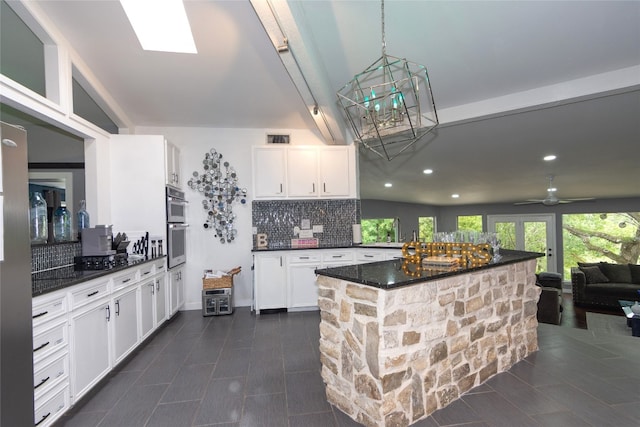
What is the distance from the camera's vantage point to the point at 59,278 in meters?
2.04

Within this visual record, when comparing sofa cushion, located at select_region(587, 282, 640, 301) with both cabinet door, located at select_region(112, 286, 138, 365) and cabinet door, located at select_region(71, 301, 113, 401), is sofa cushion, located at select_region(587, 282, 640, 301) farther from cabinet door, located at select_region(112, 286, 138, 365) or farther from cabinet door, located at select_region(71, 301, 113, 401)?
cabinet door, located at select_region(71, 301, 113, 401)

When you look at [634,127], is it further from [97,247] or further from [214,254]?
[97,247]

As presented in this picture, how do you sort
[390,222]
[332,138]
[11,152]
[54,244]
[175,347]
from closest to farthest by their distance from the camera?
[11,152] → [54,244] → [175,347] → [332,138] → [390,222]

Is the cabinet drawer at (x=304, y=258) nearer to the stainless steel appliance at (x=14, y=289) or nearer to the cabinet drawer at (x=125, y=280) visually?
the cabinet drawer at (x=125, y=280)

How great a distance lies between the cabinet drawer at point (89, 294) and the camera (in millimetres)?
1974

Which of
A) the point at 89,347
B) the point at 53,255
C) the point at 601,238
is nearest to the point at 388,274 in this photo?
the point at 89,347

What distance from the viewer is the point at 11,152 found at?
150 centimetres

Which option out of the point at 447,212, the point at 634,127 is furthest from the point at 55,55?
the point at 447,212

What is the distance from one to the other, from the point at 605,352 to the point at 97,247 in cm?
460

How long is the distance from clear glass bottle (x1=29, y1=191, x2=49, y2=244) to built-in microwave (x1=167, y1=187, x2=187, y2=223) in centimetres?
127

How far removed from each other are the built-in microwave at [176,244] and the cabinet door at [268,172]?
3.61 feet

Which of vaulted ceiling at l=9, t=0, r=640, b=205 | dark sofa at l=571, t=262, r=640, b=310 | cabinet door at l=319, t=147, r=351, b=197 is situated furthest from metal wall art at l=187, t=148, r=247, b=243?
dark sofa at l=571, t=262, r=640, b=310

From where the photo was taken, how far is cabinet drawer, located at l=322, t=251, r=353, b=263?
4.16 m

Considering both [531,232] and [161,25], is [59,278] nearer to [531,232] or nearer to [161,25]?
[161,25]
